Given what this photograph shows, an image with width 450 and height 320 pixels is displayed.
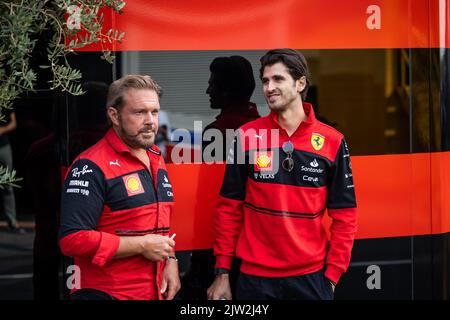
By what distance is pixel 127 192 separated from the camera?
2811 millimetres

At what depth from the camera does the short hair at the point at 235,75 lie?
3.27m

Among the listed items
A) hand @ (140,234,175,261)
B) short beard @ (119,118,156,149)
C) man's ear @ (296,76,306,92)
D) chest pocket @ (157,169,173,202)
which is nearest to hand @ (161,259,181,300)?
hand @ (140,234,175,261)

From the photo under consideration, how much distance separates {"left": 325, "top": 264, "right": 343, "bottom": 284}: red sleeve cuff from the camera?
3.13m

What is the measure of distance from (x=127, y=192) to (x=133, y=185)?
0.14ft

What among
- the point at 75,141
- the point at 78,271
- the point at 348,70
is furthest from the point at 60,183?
the point at 348,70

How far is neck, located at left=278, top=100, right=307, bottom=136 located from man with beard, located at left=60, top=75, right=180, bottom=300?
0.58 m

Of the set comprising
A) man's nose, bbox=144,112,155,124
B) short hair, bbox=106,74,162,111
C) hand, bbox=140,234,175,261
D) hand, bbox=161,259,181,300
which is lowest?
hand, bbox=161,259,181,300

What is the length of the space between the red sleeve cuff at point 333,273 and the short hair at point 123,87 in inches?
43.3

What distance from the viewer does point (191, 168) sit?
3268mm

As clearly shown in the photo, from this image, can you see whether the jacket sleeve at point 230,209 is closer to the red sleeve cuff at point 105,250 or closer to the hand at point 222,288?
the hand at point 222,288

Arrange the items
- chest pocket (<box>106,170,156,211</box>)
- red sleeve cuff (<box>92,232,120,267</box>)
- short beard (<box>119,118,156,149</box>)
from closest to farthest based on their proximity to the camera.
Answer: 1. red sleeve cuff (<box>92,232,120,267</box>)
2. chest pocket (<box>106,170,156,211</box>)
3. short beard (<box>119,118,156,149</box>)

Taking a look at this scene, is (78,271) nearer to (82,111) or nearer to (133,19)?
(82,111)

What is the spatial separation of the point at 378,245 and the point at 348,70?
871mm

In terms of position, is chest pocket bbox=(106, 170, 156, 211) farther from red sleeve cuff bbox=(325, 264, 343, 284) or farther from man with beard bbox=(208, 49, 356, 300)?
red sleeve cuff bbox=(325, 264, 343, 284)
